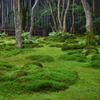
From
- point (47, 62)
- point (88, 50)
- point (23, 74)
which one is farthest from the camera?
point (88, 50)

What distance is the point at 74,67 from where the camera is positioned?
7695 millimetres

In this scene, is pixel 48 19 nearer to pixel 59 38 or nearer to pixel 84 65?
pixel 59 38

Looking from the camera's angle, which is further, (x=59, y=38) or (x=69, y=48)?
(x=59, y=38)

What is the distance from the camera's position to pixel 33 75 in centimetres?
568

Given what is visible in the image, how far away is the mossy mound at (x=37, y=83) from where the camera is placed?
16.2 ft

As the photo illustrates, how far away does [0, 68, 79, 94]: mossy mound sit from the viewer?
16.2 ft

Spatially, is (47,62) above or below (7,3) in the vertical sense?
below

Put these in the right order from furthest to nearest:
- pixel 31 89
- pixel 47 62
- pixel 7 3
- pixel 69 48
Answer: pixel 7 3
pixel 69 48
pixel 47 62
pixel 31 89

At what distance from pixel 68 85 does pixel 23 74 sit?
3.59 ft

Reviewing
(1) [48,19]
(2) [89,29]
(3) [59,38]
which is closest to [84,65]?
(2) [89,29]

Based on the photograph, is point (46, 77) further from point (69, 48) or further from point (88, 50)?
point (69, 48)

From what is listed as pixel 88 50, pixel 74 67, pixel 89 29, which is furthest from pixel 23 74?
pixel 89 29

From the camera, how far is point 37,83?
16.7 feet

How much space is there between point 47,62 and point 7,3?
23.9m
